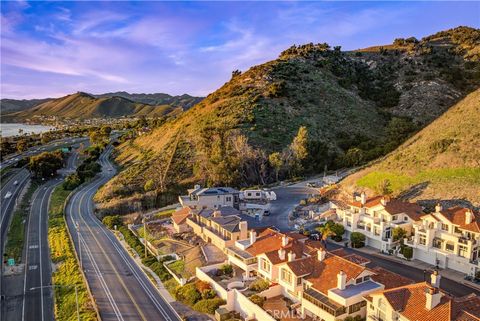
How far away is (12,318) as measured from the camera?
39.6 m

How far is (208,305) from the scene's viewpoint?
119ft

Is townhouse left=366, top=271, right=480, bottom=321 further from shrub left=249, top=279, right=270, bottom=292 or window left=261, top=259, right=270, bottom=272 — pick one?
window left=261, top=259, right=270, bottom=272

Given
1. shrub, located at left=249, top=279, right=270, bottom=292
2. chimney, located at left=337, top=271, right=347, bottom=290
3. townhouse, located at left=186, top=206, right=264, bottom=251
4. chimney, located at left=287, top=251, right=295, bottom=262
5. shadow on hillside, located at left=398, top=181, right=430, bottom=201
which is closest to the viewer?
chimney, located at left=337, top=271, right=347, bottom=290

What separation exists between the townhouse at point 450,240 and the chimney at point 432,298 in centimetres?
1540

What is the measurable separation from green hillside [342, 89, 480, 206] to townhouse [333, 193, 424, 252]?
9958 mm

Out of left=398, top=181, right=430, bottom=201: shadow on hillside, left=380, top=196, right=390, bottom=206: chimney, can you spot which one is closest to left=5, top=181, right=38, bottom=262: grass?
left=380, top=196, right=390, bottom=206: chimney

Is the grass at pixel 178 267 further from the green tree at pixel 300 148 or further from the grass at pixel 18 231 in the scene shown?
the green tree at pixel 300 148

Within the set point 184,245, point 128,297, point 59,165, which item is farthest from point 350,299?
point 59,165

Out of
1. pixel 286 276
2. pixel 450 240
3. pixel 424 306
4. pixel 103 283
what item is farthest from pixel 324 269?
pixel 103 283

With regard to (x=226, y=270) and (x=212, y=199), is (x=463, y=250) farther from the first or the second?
(x=212, y=199)

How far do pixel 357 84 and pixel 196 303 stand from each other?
109128mm

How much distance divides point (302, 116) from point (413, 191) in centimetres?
5206

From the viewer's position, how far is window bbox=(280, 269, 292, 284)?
34.6 m

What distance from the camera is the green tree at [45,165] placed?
10481 centimetres
